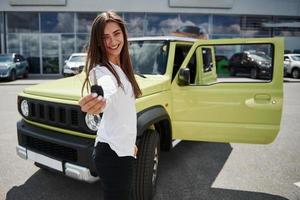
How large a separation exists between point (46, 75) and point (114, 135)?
20.9 meters

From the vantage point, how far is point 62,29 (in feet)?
70.9

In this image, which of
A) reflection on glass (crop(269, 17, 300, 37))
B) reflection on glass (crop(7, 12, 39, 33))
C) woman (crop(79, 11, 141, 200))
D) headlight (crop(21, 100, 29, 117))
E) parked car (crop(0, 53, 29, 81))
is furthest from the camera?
reflection on glass (crop(269, 17, 300, 37))

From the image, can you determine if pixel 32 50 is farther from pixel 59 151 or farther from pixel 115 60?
pixel 115 60

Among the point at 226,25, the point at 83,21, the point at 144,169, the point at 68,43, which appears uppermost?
the point at 83,21

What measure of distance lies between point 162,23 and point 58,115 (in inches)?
780

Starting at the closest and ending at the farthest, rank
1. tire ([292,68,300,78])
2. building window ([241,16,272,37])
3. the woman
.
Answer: the woman
tire ([292,68,300,78])
building window ([241,16,272,37])

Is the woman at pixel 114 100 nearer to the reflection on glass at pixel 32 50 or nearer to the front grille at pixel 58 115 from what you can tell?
the front grille at pixel 58 115

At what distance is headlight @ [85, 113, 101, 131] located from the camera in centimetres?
294

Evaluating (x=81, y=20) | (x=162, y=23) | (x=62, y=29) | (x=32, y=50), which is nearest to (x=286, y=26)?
(x=162, y=23)

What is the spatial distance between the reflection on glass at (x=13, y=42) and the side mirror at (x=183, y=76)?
20502mm

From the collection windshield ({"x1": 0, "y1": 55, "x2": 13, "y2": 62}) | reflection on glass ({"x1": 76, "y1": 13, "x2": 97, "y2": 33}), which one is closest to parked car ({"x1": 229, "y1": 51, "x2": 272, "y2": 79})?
windshield ({"x1": 0, "y1": 55, "x2": 13, "y2": 62})

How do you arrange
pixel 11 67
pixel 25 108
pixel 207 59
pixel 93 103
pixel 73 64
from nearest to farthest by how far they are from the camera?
pixel 93 103, pixel 25 108, pixel 207 59, pixel 73 64, pixel 11 67

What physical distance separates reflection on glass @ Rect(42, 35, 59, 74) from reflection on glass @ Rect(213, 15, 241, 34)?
1150cm

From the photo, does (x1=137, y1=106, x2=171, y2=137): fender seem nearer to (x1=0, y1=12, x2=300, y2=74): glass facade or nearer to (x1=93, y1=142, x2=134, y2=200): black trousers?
(x1=93, y1=142, x2=134, y2=200): black trousers
